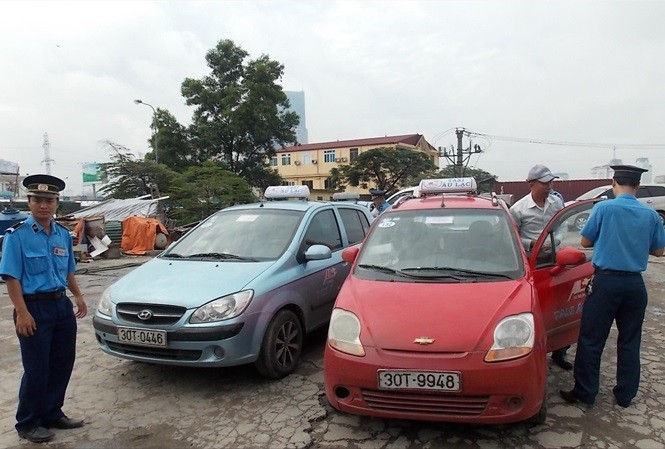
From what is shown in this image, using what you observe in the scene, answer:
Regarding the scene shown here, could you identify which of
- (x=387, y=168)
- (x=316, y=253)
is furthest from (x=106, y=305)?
(x=387, y=168)

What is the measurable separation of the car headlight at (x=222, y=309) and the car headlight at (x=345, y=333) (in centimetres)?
92

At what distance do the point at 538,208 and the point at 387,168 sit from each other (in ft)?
120

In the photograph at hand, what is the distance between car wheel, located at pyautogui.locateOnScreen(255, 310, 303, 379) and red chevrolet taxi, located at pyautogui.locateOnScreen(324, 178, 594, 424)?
2.74 feet

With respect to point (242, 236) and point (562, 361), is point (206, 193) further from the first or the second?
point (562, 361)

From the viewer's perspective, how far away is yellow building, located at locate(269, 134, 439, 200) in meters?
57.6

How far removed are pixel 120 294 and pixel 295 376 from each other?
165cm

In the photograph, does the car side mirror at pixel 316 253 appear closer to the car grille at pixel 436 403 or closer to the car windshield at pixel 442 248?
the car windshield at pixel 442 248

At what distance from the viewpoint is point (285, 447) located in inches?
121

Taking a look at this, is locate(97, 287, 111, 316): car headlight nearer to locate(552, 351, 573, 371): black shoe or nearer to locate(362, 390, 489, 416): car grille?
locate(362, 390, 489, 416): car grille

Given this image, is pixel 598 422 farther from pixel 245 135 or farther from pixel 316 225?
pixel 245 135

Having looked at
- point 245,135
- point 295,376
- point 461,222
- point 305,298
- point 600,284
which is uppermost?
point 245,135

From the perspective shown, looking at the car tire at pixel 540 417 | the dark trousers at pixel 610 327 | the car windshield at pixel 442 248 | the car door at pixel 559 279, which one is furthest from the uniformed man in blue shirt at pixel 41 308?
the dark trousers at pixel 610 327

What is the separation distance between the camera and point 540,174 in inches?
175

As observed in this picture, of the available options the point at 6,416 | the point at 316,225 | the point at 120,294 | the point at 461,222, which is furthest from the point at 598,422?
the point at 6,416
